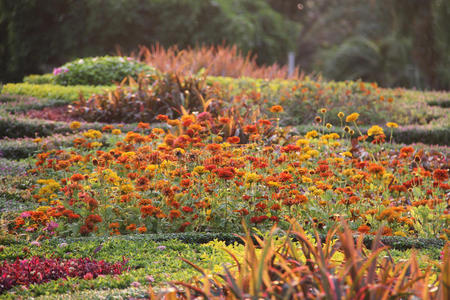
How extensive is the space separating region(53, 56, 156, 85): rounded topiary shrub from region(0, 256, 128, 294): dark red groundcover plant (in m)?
9.51

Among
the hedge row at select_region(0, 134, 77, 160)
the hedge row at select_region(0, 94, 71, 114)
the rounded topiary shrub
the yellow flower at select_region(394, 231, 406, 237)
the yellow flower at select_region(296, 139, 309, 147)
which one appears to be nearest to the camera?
the yellow flower at select_region(394, 231, 406, 237)

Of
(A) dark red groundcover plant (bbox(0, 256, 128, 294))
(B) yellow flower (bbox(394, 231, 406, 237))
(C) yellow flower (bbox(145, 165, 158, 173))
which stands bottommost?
(A) dark red groundcover plant (bbox(0, 256, 128, 294))

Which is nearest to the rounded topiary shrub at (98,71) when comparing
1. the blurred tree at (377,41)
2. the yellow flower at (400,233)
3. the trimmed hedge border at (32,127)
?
the trimmed hedge border at (32,127)

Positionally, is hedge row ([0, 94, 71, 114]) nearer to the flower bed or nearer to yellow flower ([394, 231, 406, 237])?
the flower bed

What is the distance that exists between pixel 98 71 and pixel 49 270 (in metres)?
10.2

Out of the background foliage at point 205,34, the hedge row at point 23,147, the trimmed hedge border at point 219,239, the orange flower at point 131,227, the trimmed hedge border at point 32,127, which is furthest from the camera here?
the background foliage at point 205,34

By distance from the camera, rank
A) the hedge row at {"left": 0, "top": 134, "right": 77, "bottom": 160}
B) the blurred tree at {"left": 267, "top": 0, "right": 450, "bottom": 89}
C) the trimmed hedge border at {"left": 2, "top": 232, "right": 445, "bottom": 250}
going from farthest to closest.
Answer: the blurred tree at {"left": 267, "top": 0, "right": 450, "bottom": 89} < the hedge row at {"left": 0, "top": 134, "right": 77, "bottom": 160} < the trimmed hedge border at {"left": 2, "top": 232, "right": 445, "bottom": 250}

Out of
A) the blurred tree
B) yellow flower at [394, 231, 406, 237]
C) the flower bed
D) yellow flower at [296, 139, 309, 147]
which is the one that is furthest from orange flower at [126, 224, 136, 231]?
the blurred tree

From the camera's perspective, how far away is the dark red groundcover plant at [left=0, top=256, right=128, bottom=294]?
9.56 ft

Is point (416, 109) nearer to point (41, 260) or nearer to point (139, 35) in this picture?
point (41, 260)

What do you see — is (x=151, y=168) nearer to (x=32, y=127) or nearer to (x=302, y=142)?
(x=302, y=142)

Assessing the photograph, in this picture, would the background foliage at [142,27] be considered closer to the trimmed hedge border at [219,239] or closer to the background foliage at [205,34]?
the background foliage at [205,34]

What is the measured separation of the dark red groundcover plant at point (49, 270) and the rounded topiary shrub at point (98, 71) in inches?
374

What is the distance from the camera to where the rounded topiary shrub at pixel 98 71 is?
12.4 metres
